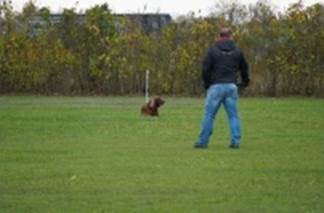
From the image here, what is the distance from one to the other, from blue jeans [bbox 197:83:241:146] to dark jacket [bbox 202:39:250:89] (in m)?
0.12

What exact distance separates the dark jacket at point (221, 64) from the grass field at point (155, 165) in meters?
1.11

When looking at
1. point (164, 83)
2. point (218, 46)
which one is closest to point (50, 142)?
point (218, 46)

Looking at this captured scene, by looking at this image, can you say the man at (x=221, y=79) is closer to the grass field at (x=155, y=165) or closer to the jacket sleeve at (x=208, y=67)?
the jacket sleeve at (x=208, y=67)

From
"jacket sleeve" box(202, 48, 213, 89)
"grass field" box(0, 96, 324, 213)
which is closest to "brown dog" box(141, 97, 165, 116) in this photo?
"grass field" box(0, 96, 324, 213)

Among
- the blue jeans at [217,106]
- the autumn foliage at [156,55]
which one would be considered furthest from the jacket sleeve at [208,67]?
the autumn foliage at [156,55]

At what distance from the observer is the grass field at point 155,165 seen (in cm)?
1165

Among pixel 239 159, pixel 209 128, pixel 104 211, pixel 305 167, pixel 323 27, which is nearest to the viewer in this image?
pixel 104 211

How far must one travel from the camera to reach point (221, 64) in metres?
18.3

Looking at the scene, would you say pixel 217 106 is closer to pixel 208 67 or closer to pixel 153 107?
pixel 208 67

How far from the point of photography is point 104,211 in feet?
35.9

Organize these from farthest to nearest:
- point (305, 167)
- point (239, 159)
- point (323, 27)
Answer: point (323, 27)
point (239, 159)
point (305, 167)

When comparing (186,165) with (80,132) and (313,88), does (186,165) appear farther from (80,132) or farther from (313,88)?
(313,88)

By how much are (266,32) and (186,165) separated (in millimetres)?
25702

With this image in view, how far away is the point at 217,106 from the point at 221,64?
0.69 metres
